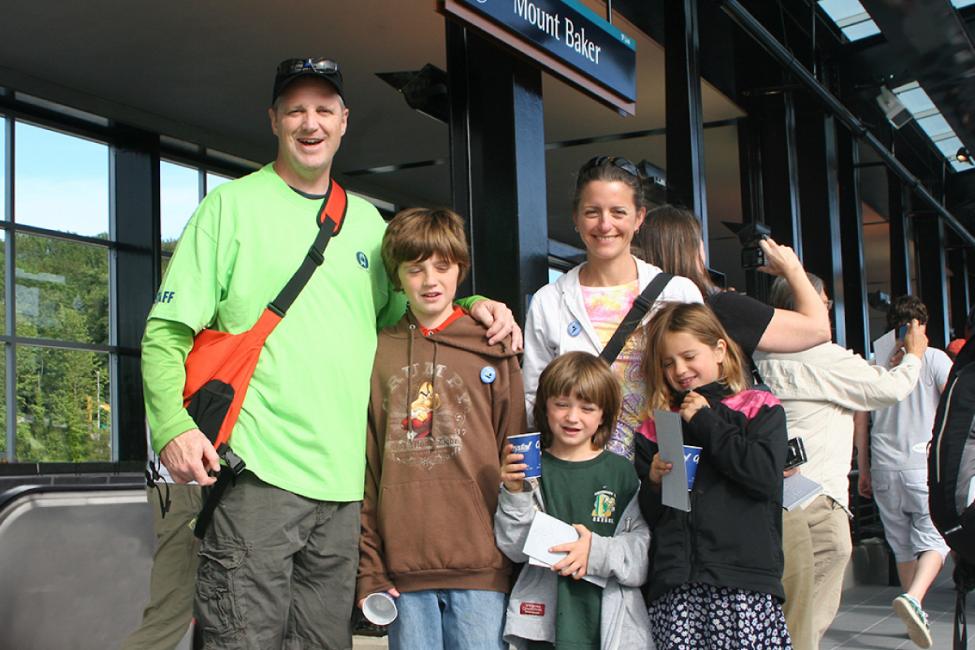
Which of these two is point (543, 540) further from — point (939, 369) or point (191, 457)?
point (939, 369)

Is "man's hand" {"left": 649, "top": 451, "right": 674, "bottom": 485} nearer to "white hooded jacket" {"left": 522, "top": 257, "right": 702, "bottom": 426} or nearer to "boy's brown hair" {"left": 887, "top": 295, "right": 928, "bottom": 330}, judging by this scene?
"white hooded jacket" {"left": 522, "top": 257, "right": 702, "bottom": 426}

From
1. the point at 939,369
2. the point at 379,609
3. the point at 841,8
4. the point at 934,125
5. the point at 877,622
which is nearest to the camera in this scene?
the point at 379,609

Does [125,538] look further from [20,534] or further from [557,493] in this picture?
[557,493]

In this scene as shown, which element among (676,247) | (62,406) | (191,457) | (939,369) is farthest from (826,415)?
(62,406)

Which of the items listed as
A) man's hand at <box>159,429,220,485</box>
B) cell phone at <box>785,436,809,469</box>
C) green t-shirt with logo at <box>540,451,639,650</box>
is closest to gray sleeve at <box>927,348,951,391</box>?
cell phone at <box>785,436,809,469</box>

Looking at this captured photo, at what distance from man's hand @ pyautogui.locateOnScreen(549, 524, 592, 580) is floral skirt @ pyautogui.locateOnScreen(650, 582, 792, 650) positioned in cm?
26

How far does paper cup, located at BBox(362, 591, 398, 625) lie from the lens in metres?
2.80

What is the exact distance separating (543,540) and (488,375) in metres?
0.46

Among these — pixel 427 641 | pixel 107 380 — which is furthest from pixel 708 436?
pixel 107 380

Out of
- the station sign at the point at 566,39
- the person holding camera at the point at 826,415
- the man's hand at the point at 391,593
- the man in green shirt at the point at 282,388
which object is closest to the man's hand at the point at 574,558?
the man's hand at the point at 391,593

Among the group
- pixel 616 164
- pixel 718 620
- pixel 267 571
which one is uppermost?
pixel 616 164

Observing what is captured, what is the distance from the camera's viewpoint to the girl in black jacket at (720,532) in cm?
288

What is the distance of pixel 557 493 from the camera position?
2.98 m

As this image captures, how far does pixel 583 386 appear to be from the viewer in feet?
9.70
